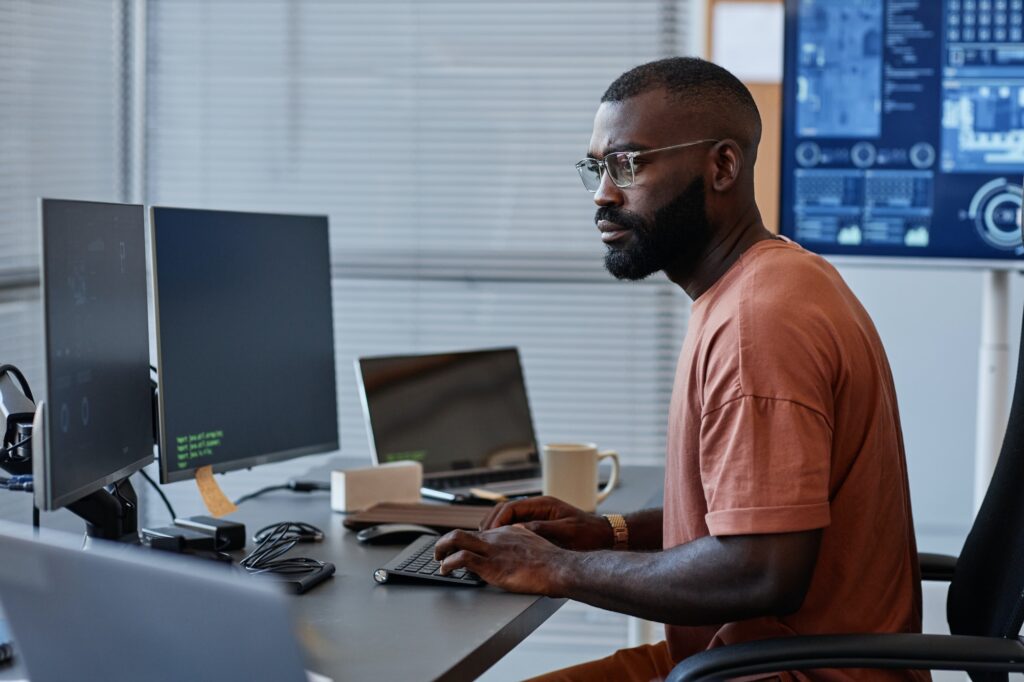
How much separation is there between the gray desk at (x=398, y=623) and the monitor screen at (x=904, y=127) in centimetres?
153

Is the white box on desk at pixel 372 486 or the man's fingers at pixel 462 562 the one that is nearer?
the man's fingers at pixel 462 562

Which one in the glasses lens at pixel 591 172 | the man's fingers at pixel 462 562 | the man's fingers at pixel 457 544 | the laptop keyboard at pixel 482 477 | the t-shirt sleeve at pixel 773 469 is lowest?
the laptop keyboard at pixel 482 477

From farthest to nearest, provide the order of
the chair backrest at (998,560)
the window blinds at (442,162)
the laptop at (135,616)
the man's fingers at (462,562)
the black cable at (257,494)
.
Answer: the window blinds at (442,162) < the black cable at (257,494) < the man's fingers at (462,562) < the chair backrest at (998,560) < the laptop at (135,616)

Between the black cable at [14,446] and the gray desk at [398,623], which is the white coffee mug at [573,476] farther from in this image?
the black cable at [14,446]

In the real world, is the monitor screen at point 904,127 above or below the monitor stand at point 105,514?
above

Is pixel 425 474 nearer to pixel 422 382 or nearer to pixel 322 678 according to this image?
pixel 422 382

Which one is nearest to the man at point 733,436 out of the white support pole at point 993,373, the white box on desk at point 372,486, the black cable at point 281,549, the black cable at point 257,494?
the black cable at point 281,549

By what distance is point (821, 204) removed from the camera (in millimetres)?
2822

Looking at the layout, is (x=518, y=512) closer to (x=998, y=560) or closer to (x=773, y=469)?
(x=773, y=469)

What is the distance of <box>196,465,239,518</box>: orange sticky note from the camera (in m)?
1.83

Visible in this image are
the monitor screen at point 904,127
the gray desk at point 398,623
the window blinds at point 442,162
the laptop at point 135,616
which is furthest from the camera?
the window blinds at point 442,162

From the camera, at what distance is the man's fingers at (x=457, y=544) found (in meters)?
1.58

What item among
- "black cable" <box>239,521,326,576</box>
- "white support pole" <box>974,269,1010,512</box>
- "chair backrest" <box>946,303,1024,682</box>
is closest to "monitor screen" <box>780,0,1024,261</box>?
"white support pole" <box>974,269,1010,512</box>

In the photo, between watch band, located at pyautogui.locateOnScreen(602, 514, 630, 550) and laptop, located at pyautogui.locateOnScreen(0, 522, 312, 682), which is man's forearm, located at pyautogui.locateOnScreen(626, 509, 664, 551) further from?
laptop, located at pyautogui.locateOnScreen(0, 522, 312, 682)
